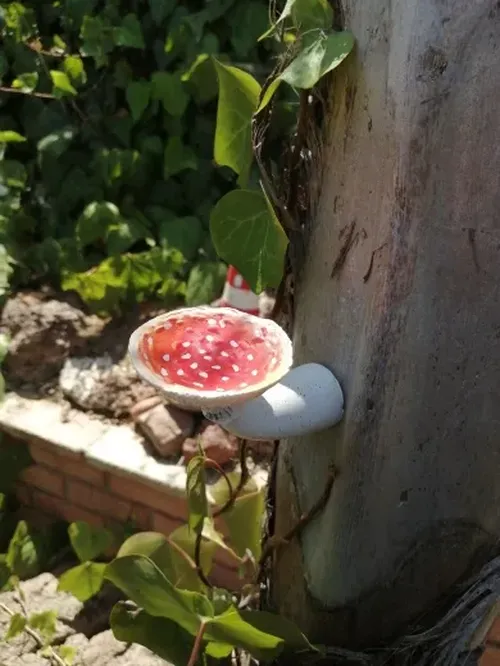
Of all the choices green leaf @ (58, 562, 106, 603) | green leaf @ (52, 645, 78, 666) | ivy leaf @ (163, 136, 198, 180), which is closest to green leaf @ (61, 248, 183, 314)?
ivy leaf @ (163, 136, 198, 180)

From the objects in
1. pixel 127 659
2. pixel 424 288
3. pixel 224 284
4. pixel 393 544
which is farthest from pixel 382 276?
pixel 224 284

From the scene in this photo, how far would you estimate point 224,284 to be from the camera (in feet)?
6.09

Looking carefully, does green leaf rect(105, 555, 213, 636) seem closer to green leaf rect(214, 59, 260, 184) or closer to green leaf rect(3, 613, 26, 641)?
green leaf rect(214, 59, 260, 184)

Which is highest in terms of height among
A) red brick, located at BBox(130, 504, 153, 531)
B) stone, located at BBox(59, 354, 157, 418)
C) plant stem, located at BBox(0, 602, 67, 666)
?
Answer: stone, located at BBox(59, 354, 157, 418)

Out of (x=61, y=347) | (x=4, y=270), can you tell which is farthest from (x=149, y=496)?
(x=4, y=270)

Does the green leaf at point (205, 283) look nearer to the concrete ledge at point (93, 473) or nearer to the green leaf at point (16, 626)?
the concrete ledge at point (93, 473)

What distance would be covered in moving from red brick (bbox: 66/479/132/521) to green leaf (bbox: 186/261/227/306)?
434mm

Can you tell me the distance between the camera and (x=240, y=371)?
2.48 ft

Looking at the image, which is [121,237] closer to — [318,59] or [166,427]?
[166,427]

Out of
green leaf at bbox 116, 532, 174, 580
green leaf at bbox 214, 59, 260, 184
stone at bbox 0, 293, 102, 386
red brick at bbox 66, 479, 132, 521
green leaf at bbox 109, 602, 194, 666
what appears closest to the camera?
green leaf at bbox 214, 59, 260, 184

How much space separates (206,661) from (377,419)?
1.32 ft

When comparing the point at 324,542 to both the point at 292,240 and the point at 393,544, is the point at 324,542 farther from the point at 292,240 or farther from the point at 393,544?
the point at 292,240

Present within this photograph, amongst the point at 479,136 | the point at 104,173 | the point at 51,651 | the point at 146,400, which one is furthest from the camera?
the point at 104,173

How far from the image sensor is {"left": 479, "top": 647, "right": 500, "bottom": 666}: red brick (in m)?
1.43
